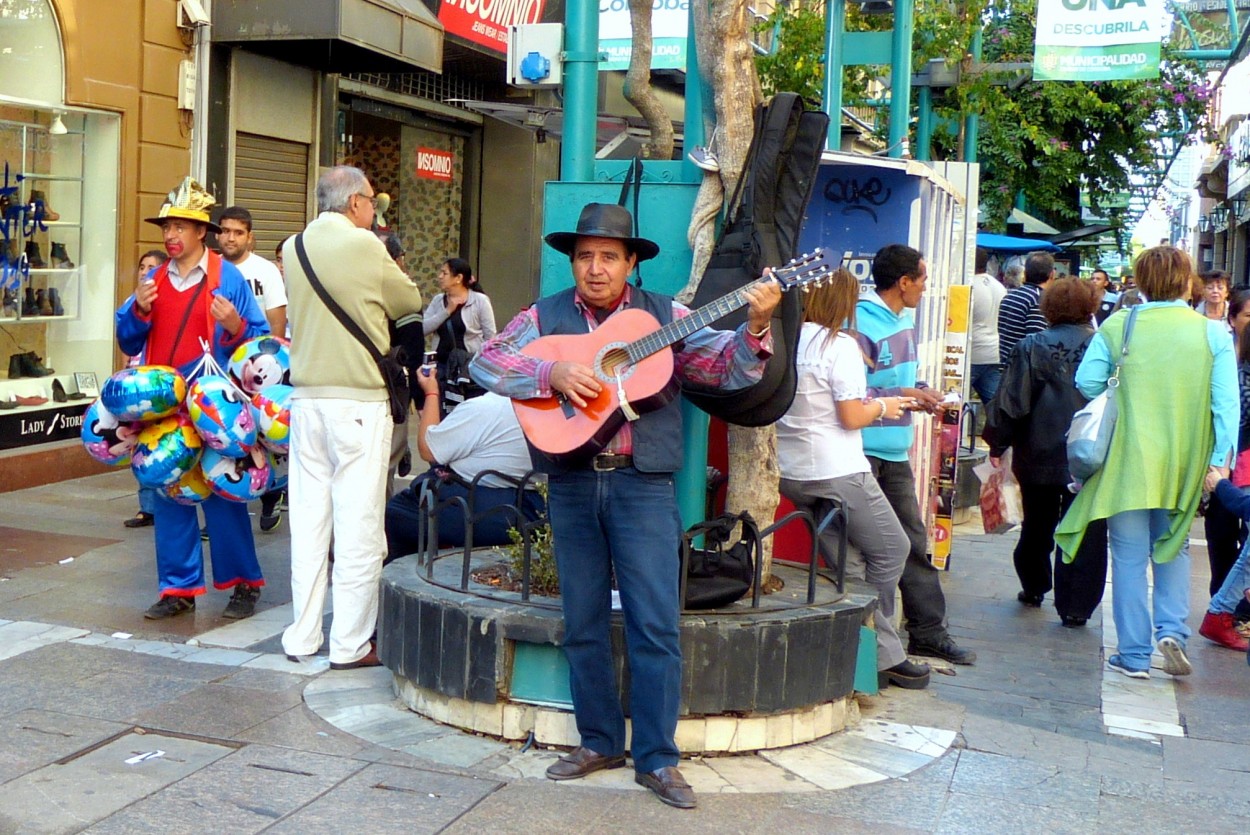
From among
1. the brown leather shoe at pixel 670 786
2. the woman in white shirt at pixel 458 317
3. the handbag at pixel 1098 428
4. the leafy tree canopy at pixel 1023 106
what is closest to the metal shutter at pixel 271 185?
the woman in white shirt at pixel 458 317

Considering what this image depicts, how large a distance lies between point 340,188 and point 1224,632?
185 inches

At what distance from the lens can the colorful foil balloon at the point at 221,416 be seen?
20.2 ft

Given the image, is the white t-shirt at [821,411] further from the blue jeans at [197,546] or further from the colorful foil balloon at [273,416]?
the blue jeans at [197,546]

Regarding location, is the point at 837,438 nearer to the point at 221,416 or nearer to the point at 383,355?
the point at 383,355

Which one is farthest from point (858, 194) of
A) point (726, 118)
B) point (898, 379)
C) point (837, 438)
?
point (726, 118)

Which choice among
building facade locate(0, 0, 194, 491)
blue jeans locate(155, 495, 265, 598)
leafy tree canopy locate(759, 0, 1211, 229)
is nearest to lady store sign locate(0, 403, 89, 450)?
building facade locate(0, 0, 194, 491)

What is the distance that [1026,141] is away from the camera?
20703 mm

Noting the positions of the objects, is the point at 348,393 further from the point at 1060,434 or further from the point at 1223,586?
the point at 1223,586

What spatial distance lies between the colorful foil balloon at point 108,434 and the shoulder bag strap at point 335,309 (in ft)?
3.98

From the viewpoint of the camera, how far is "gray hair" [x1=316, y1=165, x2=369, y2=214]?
19.0 ft

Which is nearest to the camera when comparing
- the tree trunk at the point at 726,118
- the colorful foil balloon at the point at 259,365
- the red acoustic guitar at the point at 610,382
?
the red acoustic guitar at the point at 610,382

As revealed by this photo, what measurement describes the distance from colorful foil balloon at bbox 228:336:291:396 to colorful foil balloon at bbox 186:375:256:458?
12cm

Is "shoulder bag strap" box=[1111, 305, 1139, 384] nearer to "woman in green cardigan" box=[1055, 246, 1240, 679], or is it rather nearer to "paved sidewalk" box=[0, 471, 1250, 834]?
"woman in green cardigan" box=[1055, 246, 1240, 679]

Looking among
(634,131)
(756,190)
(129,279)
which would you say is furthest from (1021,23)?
(756,190)
